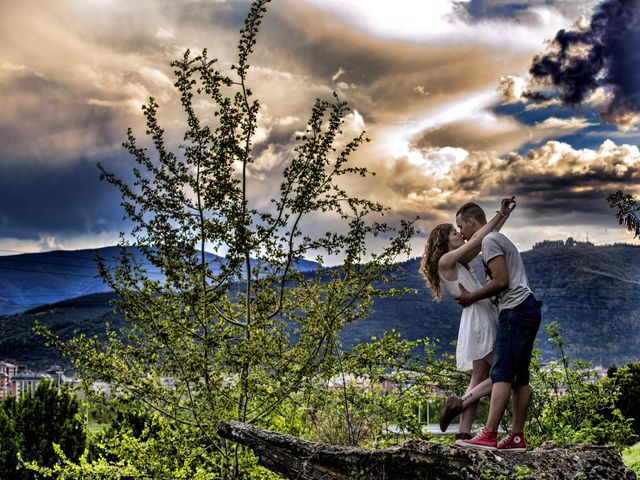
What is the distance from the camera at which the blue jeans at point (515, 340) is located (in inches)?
189

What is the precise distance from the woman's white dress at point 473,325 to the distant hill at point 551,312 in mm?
62206

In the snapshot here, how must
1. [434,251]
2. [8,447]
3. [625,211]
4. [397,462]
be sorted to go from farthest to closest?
[8,447], [625,211], [434,251], [397,462]

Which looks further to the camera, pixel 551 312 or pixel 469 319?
pixel 551 312

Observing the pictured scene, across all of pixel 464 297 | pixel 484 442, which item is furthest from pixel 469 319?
pixel 484 442

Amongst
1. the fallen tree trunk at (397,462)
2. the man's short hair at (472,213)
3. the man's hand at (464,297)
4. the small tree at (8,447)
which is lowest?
the small tree at (8,447)

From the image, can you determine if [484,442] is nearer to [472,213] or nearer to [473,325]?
[473,325]

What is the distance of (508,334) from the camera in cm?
484

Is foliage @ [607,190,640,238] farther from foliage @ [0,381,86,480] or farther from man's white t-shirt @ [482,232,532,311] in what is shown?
foliage @ [0,381,86,480]

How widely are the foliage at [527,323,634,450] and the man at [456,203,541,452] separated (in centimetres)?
220

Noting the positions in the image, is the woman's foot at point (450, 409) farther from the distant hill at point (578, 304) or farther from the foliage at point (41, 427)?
the distant hill at point (578, 304)

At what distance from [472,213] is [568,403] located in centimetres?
323

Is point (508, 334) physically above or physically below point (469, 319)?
below

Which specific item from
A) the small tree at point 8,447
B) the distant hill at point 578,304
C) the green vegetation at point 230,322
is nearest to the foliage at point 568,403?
the green vegetation at point 230,322

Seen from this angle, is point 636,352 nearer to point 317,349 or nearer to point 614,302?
point 614,302
